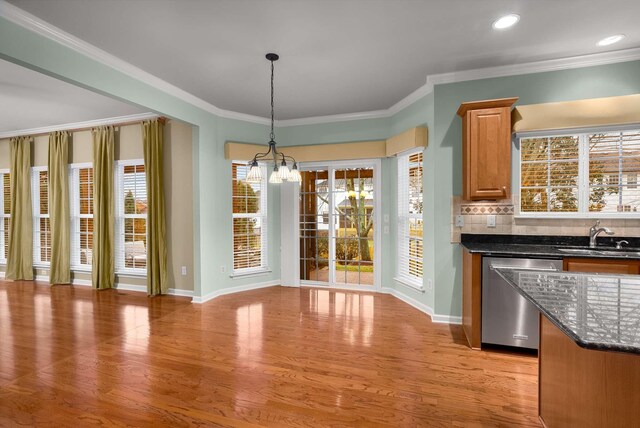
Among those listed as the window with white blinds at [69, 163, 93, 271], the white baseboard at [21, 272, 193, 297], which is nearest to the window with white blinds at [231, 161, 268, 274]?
the white baseboard at [21, 272, 193, 297]

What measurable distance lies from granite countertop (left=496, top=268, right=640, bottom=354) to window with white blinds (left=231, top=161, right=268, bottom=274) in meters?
3.96

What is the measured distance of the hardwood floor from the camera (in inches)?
77.5

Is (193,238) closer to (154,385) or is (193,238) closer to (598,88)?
(154,385)

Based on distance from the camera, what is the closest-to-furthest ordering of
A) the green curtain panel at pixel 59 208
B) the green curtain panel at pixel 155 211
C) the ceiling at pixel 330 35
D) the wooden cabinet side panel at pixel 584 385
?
the wooden cabinet side panel at pixel 584 385 < the ceiling at pixel 330 35 < the green curtain panel at pixel 155 211 < the green curtain panel at pixel 59 208

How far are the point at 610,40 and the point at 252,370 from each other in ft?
14.1

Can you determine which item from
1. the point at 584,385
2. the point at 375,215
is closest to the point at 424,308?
the point at 375,215

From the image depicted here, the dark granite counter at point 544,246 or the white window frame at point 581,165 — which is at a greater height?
the white window frame at point 581,165

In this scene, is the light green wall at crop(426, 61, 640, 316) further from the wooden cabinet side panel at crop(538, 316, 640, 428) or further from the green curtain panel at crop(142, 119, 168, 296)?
the green curtain panel at crop(142, 119, 168, 296)

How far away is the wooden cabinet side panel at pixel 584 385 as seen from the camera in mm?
1155

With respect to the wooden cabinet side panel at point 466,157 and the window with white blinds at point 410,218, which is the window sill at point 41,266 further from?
the wooden cabinet side panel at point 466,157

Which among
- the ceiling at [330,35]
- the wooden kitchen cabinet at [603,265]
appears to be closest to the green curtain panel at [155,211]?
the ceiling at [330,35]

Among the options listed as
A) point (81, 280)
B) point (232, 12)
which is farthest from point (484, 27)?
point (81, 280)

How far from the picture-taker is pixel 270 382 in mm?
2328

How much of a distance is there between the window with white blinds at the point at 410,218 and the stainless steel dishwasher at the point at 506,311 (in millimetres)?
1267
